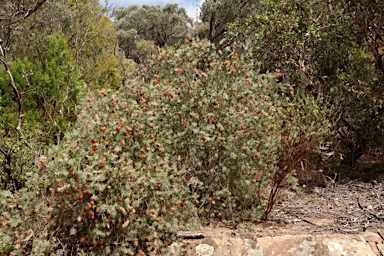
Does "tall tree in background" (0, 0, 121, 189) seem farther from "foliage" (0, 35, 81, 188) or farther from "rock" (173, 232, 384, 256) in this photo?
"rock" (173, 232, 384, 256)

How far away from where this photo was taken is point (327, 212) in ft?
15.4

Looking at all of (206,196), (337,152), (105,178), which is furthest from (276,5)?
(105,178)

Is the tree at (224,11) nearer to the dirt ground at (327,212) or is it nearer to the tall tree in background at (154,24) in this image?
the tall tree in background at (154,24)

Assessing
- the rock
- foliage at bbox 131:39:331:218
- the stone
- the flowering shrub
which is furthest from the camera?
foliage at bbox 131:39:331:218

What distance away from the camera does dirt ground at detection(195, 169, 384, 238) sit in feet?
12.4

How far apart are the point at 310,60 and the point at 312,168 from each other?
201 centimetres

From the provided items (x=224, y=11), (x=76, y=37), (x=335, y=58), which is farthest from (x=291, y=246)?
(x=224, y=11)

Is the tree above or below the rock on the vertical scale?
above

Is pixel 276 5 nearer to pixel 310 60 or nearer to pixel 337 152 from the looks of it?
pixel 310 60

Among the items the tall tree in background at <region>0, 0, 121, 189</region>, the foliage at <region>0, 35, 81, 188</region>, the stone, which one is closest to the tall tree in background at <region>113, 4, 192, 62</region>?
the tall tree in background at <region>0, 0, 121, 189</region>

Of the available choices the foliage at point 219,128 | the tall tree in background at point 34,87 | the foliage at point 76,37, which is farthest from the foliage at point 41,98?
the foliage at point 76,37

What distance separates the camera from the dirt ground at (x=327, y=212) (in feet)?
12.4

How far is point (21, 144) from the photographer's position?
4773 millimetres

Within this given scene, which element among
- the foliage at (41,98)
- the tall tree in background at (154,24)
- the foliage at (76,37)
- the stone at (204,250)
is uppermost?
the tall tree in background at (154,24)
